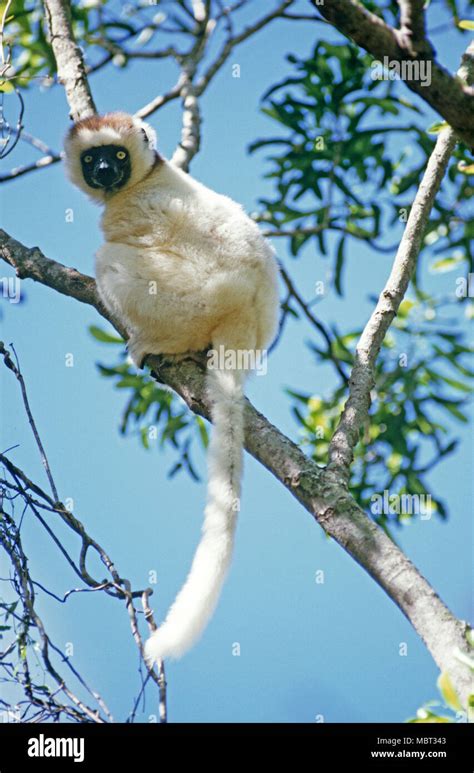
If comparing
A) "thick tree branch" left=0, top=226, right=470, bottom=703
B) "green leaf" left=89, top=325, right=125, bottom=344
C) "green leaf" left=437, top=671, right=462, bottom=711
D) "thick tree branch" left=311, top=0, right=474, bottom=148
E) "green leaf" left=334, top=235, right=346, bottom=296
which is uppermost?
"green leaf" left=334, top=235, right=346, bottom=296

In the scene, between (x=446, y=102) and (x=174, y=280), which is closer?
(x=446, y=102)

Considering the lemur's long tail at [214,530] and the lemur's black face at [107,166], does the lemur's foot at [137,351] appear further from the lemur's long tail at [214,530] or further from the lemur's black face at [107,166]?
the lemur's black face at [107,166]

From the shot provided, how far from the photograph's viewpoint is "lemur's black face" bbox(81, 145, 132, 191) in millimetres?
5172

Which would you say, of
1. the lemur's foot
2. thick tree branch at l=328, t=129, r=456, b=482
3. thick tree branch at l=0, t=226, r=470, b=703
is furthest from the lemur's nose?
thick tree branch at l=328, t=129, r=456, b=482

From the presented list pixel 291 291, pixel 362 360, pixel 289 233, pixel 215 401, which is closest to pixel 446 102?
pixel 362 360

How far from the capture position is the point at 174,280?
14.6 feet

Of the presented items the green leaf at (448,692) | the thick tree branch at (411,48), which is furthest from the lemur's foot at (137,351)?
the green leaf at (448,692)

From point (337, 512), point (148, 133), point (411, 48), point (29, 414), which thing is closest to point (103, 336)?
point (148, 133)

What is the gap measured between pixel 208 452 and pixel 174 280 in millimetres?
1059

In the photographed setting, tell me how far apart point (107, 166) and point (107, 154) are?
147 mm

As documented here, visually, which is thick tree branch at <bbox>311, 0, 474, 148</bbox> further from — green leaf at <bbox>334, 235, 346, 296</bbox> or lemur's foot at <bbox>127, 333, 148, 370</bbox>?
green leaf at <bbox>334, 235, 346, 296</bbox>

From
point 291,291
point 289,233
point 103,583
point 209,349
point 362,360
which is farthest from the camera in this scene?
point 289,233

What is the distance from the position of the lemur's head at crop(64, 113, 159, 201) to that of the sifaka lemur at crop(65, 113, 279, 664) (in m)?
0.01
